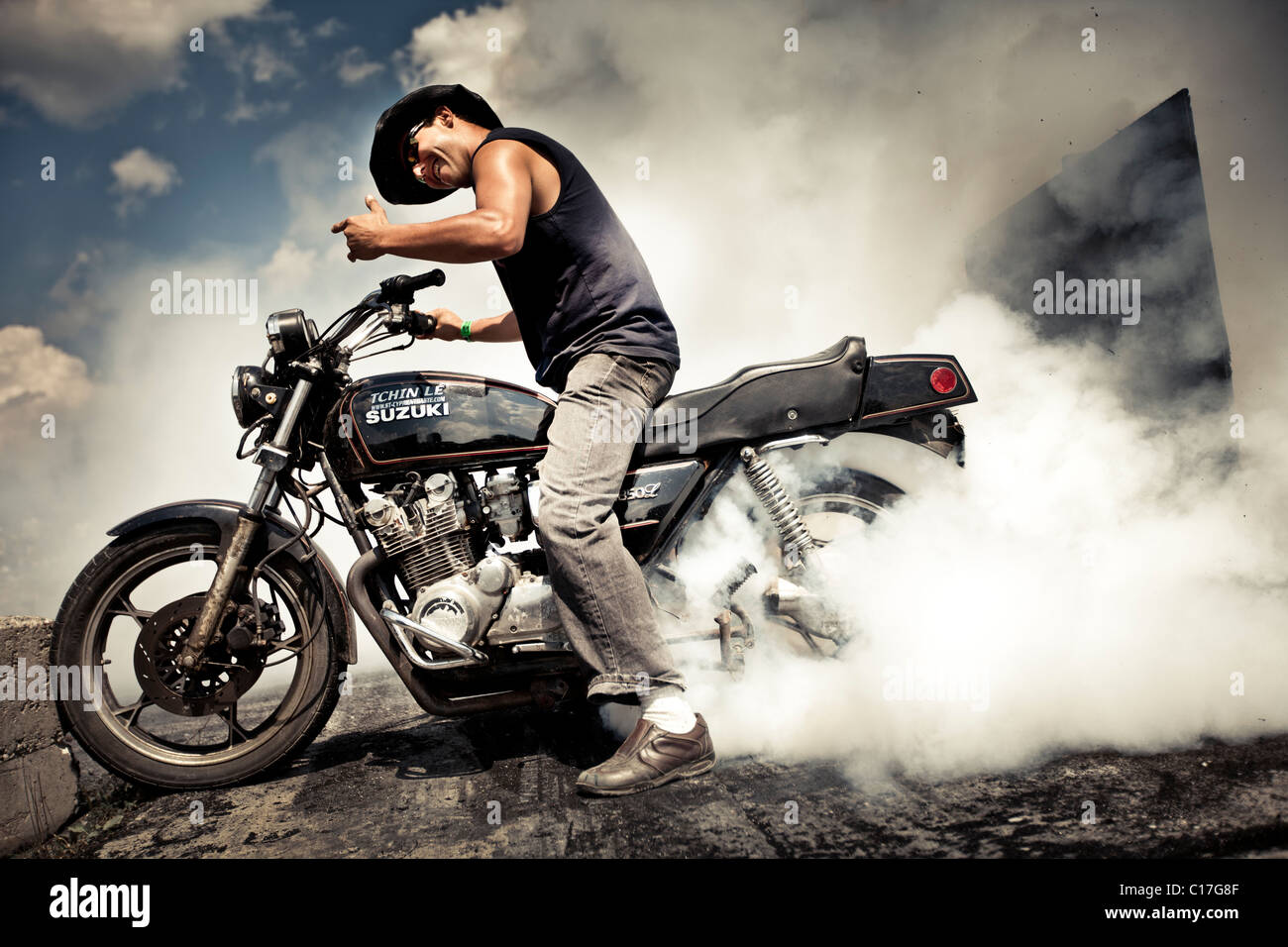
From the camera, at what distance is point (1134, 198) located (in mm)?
4504

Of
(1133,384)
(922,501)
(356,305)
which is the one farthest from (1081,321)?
(356,305)

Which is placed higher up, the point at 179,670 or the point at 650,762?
the point at 179,670

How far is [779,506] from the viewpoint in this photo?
279 cm

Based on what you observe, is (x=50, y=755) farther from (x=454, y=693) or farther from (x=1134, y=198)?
(x=1134, y=198)

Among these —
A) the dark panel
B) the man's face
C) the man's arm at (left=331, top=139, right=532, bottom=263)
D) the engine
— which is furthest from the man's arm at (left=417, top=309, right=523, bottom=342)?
the dark panel

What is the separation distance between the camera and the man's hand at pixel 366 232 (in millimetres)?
2455

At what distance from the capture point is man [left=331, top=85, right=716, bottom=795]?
8.09 feet

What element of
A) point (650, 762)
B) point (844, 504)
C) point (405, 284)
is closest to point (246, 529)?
point (405, 284)

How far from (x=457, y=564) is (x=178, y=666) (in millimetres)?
1146

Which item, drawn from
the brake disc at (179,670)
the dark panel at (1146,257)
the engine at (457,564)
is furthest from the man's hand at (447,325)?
the dark panel at (1146,257)

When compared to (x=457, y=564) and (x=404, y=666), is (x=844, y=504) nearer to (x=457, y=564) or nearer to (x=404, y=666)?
(x=457, y=564)

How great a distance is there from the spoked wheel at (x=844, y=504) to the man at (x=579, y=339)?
0.80 metres
